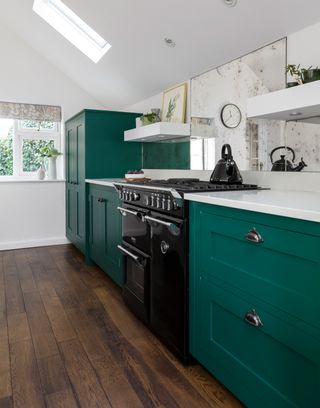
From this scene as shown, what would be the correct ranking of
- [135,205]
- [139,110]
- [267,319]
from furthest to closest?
[139,110] < [135,205] < [267,319]

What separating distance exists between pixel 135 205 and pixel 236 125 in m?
0.88

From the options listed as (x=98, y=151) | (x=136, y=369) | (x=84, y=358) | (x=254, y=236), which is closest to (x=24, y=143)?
(x=98, y=151)

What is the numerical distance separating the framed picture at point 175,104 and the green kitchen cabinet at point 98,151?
0.53 m

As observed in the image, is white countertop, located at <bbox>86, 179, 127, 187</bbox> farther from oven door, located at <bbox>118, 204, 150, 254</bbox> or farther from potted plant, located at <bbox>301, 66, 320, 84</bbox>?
potted plant, located at <bbox>301, 66, 320, 84</bbox>

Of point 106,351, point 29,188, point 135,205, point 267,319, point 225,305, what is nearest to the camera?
point 267,319

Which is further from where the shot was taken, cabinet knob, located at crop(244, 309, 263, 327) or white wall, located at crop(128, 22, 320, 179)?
white wall, located at crop(128, 22, 320, 179)

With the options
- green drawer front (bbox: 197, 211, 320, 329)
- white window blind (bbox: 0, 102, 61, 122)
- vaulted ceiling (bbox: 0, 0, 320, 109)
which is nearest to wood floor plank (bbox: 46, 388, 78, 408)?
green drawer front (bbox: 197, 211, 320, 329)

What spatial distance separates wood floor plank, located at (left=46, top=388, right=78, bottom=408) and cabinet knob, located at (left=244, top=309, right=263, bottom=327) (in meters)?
0.85

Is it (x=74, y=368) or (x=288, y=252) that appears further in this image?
(x=74, y=368)

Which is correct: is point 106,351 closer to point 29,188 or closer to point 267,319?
point 267,319

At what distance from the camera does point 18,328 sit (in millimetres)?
2389

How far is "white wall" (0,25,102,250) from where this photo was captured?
4.54 m

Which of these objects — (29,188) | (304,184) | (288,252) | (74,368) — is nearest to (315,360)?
(288,252)

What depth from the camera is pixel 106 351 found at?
2080mm
